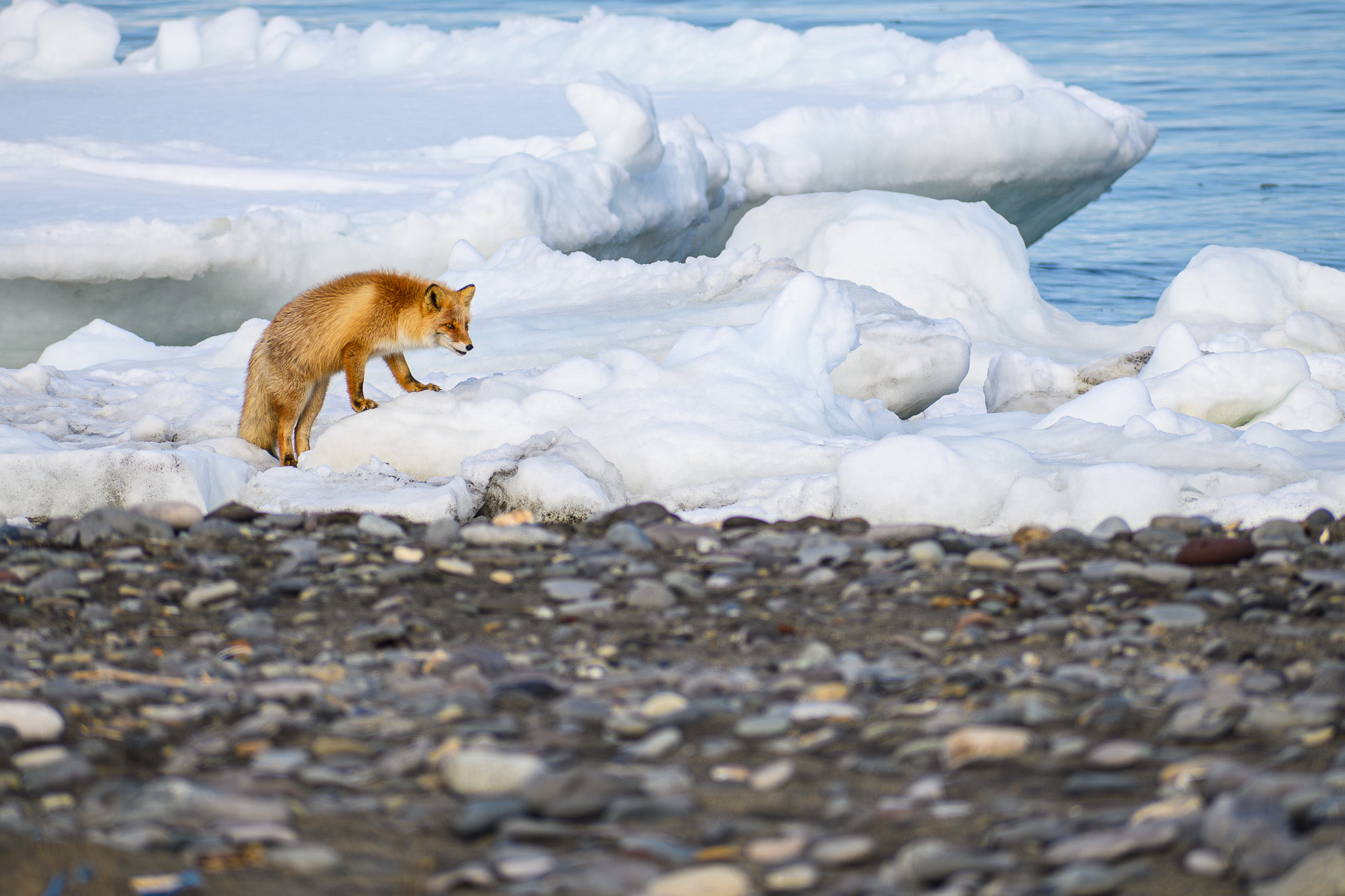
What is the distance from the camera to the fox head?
5.69 metres

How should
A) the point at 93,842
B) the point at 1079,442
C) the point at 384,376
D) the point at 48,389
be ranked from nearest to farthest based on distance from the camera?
the point at 93,842 → the point at 1079,442 → the point at 48,389 → the point at 384,376

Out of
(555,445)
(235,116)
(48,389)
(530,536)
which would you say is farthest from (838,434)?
(235,116)

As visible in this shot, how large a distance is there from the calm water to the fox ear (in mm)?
12964

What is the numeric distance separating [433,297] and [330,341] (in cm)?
49

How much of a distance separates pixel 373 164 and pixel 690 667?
10.4 m

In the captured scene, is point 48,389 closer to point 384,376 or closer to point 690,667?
point 384,376

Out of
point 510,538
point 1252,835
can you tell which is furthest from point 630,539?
point 1252,835

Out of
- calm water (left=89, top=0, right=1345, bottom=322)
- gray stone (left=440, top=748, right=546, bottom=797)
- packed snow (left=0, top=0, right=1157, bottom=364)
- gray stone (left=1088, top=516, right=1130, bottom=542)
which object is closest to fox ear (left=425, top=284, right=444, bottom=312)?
gray stone (left=1088, top=516, right=1130, bottom=542)

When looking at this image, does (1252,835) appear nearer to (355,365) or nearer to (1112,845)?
(1112,845)

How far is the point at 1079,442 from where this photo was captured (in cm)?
582

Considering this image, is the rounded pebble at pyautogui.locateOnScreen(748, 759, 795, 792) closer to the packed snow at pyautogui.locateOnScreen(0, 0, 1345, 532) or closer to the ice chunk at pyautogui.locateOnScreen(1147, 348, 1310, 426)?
the packed snow at pyautogui.locateOnScreen(0, 0, 1345, 532)

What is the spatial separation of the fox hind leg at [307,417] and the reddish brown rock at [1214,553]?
373 centimetres

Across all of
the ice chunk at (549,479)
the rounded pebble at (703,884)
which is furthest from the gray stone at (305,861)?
the ice chunk at (549,479)

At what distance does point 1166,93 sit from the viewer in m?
28.3
